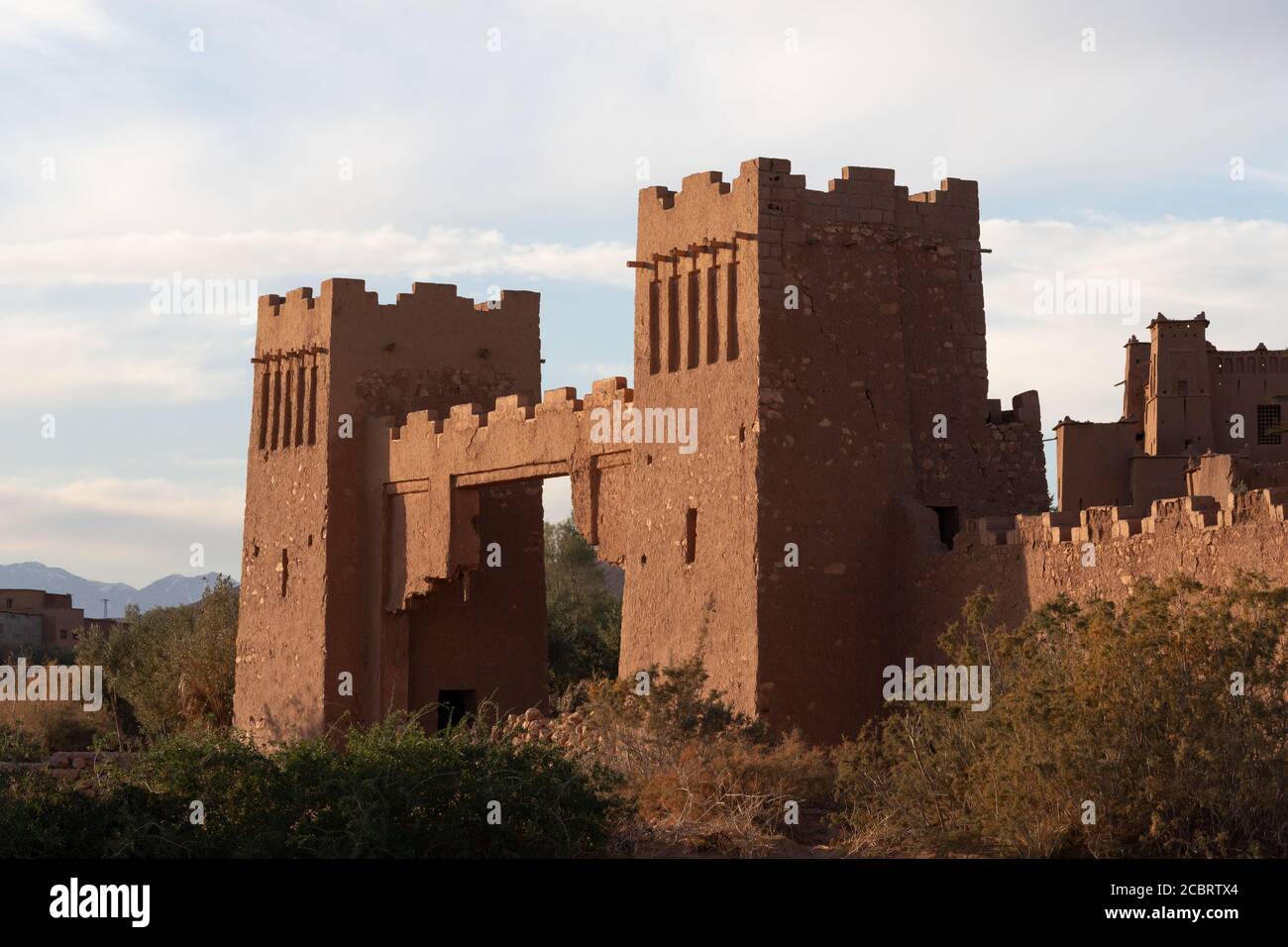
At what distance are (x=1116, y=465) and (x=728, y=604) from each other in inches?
711

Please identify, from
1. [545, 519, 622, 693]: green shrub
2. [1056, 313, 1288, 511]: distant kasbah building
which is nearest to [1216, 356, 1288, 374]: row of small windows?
[1056, 313, 1288, 511]: distant kasbah building

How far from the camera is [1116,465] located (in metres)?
35.6

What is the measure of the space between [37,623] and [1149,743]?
52788mm

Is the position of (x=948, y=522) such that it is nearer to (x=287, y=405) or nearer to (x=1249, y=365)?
(x=287, y=405)

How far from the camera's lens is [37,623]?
201 feet

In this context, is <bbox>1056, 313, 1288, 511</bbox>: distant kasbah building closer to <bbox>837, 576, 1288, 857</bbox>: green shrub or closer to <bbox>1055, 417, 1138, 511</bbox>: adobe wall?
<bbox>1055, 417, 1138, 511</bbox>: adobe wall

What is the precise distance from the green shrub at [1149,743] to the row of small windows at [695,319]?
6284 millimetres

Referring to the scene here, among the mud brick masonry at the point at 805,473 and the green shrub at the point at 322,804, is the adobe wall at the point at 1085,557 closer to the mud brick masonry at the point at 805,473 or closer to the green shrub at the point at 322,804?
the mud brick masonry at the point at 805,473

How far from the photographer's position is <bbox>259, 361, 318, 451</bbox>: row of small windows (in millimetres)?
27078

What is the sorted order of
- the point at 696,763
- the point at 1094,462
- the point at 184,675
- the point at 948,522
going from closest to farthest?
the point at 696,763 < the point at 948,522 < the point at 184,675 < the point at 1094,462

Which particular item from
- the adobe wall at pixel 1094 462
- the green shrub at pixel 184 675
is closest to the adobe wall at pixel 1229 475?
the adobe wall at pixel 1094 462

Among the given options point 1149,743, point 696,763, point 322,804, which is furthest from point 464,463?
point 1149,743

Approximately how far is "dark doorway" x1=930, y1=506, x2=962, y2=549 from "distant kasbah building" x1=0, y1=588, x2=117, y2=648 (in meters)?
43.3
